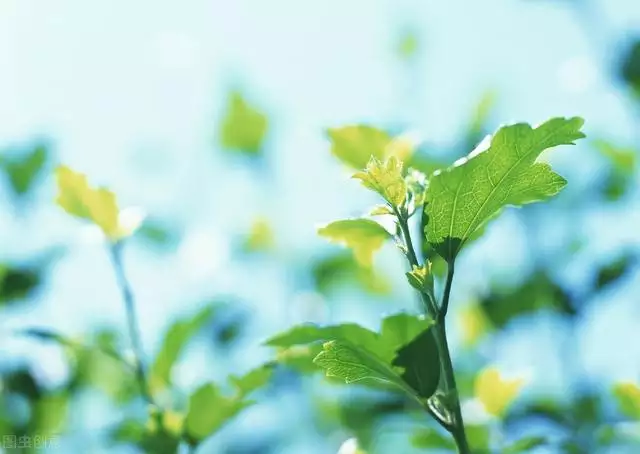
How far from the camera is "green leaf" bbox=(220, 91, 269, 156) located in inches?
107

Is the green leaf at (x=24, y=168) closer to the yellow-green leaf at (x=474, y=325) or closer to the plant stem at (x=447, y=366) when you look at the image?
the yellow-green leaf at (x=474, y=325)

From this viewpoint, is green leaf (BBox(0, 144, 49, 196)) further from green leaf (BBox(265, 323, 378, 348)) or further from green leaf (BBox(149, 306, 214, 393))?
green leaf (BBox(265, 323, 378, 348))

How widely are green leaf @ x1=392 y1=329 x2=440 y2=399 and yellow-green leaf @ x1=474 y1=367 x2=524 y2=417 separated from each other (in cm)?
57

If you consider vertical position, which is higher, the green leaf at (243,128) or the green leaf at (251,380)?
the green leaf at (243,128)

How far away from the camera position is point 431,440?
146cm

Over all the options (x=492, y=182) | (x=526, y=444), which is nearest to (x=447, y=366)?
(x=492, y=182)

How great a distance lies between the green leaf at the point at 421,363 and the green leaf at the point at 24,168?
1853 mm

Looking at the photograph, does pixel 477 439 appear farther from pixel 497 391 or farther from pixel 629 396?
pixel 629 396

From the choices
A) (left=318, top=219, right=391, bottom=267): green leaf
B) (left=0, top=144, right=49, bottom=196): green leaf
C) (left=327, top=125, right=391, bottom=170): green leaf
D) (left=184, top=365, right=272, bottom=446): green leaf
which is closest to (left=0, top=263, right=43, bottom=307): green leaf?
→ (left=0, top=144, right=49, bottom=196): green leaf

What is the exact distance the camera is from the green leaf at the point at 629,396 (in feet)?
5.21

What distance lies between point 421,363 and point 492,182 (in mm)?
260

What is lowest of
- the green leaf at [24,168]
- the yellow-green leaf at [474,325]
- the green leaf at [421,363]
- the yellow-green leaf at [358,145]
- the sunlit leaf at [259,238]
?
the green leaf at [421,363]

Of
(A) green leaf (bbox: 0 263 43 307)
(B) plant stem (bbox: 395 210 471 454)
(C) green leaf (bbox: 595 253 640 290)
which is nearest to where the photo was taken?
(B) plant stem (bbox: 395 210 471 454)

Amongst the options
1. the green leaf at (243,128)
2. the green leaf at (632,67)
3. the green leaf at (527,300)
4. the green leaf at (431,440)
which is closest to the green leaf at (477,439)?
the green leaf at (431,440)
